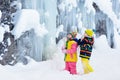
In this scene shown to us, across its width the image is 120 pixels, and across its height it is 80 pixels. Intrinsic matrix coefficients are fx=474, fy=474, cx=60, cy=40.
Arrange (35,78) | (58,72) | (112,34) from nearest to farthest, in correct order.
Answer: (35,78) → (58,72) → (112,34)

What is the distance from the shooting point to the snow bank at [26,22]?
842 centimetres

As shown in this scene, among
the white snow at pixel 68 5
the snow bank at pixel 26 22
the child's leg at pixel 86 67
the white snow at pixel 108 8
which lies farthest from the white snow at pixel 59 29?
the white snow at pixel 108 8

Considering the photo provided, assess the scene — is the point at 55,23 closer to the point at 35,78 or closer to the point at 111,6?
the point at 35,78

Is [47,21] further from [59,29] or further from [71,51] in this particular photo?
[71,51]

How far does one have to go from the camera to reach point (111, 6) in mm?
11375

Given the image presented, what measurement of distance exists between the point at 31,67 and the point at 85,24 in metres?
2.41

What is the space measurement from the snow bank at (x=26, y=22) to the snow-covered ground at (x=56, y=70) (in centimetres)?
57

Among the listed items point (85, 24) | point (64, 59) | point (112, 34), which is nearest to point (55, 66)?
point (64, 59)

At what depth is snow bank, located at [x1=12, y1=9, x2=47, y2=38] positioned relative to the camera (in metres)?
8.42

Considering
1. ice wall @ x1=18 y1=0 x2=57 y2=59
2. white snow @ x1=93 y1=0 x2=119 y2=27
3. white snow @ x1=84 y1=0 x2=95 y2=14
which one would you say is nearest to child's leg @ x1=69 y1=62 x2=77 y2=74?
ice wall @ x1=18 y1=0 x2=57 y2=59

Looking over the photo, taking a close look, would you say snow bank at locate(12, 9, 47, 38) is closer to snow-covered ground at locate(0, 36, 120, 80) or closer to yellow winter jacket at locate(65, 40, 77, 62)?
snow-covered ground at locate(0, 36, 120, 80)

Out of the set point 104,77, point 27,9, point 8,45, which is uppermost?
point 27,9

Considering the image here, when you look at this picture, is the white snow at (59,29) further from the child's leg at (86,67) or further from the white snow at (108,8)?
the white snow at (108,8)

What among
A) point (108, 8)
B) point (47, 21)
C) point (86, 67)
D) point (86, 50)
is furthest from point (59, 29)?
point (108, 8)
